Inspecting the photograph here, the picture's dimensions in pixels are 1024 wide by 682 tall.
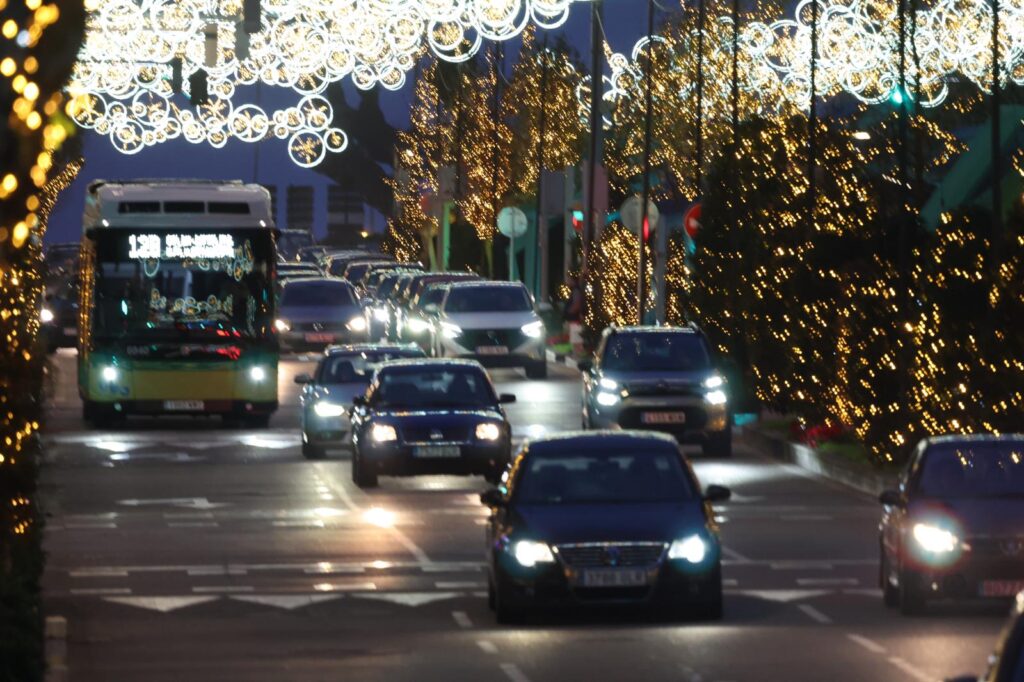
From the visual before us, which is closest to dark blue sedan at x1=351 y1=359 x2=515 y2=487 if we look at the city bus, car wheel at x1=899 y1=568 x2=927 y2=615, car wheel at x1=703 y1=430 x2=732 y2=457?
car wheel at x1=703 y1=430 x2=732 y2=457

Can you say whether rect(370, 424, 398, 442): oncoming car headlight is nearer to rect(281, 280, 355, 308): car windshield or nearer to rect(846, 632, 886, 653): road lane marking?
rect(846, 632, 886, 653): road lane marking

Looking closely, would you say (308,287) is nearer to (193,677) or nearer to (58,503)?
(58,503)

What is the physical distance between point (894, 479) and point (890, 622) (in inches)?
479

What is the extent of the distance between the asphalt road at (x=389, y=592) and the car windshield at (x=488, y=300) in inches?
722

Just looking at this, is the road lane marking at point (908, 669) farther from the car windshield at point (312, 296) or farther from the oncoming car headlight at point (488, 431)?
A: the car windshield at point (312, 296)

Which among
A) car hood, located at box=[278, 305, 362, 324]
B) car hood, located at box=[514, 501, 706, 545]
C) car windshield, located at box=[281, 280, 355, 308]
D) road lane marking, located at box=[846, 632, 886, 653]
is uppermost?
car hood, located at box=[514, 501, 706, 545]

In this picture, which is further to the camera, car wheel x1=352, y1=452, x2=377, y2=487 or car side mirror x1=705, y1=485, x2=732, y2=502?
car wheel x1=352, y1=452, x2=377, y2=487

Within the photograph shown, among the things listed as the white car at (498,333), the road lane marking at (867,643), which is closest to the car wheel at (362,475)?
the road lane marking at (867,643)

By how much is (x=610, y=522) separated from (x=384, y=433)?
12.8 m

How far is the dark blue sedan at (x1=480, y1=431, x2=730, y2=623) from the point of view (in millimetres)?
19031

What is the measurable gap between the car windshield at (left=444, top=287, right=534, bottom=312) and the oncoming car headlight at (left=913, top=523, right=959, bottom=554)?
34.6 m

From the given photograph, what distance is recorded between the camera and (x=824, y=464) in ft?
114

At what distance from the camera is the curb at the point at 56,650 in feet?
49.6

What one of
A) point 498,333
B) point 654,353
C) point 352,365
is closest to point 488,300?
point 498,333
